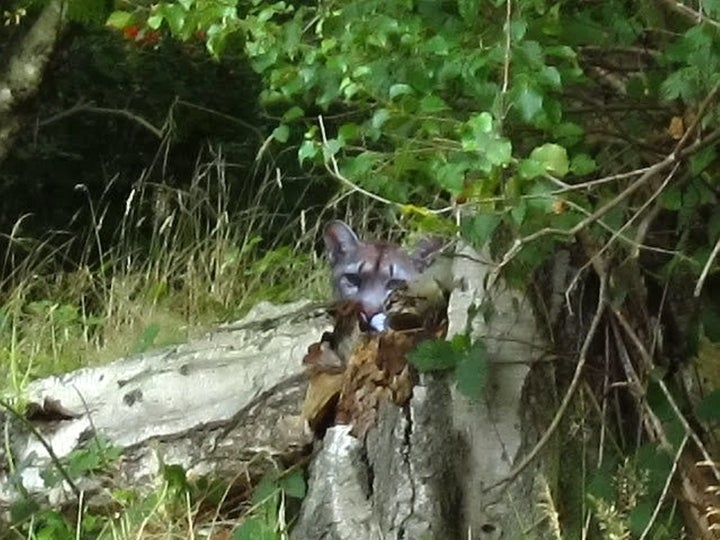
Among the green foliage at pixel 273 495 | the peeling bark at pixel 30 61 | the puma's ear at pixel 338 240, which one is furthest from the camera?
the peeling bark at pixel 30 61

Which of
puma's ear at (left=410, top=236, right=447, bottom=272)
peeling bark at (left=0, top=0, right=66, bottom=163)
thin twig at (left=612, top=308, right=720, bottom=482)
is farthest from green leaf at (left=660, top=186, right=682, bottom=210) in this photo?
peeling bark at (left=0, top=0, right=66, bottom=163)

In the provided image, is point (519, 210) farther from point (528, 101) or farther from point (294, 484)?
point (294, 484)

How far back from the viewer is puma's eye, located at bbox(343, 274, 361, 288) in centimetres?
382

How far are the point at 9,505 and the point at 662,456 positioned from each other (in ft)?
5.63

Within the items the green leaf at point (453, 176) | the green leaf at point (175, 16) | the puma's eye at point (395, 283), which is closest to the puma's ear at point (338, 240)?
the puma's eye at point (395, 283)

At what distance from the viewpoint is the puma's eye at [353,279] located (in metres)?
3.82

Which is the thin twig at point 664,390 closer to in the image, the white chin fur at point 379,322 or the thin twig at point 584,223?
the white chin fur at point 379,322

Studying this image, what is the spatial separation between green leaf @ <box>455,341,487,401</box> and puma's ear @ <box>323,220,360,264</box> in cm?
88

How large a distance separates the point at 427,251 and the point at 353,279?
0.24 metres

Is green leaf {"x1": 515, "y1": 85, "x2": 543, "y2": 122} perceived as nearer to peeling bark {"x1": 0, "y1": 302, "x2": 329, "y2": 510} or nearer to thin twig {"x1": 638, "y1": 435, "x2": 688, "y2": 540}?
thin twig {"x1": 638, "y1": 435, "x2": 688, "y2": 540}

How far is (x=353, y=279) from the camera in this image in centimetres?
384

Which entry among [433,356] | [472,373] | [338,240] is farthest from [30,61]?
[472,373]

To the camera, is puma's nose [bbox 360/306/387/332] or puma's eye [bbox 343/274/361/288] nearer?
puma's nose [bbox 360/306/387/332]

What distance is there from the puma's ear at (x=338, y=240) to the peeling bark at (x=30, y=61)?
1693 millimetres
